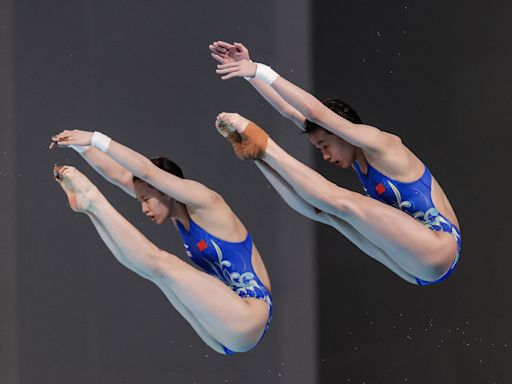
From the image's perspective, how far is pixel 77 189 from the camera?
3670mm

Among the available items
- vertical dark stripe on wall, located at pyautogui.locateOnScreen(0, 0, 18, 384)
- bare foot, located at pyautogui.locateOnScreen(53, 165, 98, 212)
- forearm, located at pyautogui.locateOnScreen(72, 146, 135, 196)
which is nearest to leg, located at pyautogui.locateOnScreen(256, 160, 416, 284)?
forearm, located at pyautogui.locateOnScreen(72, 146, 135, 196)

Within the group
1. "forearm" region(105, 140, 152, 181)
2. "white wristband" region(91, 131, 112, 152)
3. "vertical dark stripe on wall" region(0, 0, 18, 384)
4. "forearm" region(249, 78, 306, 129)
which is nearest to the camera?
"forearm" region(105, 140, 152, 181)

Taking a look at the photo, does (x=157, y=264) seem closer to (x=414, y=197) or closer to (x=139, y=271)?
(x=139, y=271)

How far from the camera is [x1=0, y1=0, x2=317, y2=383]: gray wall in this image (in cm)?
518

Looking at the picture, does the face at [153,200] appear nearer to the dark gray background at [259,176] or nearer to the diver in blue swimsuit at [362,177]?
the diver in blue swimsuit at [362,177]

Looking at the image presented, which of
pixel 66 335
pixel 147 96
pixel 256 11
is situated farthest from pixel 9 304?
pixel 256 11

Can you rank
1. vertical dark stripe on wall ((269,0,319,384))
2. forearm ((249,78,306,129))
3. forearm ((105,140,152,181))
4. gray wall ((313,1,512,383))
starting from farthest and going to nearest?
vertical dark stripe on wall ((269,0,319,384)), gray wall ((313,1,512,383)), forearm ((249,78,306,129)), forearm ((105,140,152,181))

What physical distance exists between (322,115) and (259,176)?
2011mm

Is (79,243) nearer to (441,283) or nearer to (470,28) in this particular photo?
(441,283)

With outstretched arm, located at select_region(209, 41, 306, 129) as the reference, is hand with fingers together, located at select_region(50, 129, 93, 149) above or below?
below

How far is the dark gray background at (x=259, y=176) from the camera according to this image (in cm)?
489

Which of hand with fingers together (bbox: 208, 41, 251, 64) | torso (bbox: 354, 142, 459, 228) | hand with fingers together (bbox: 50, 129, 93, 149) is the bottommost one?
torso (bbox: 354, 142, 459, 228)

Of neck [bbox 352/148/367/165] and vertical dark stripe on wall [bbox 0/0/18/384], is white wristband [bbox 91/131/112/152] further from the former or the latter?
vertical dark stripe on wall [bbox 0/0/18/384]

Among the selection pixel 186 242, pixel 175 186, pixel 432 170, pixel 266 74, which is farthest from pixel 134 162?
pixel 432 170
